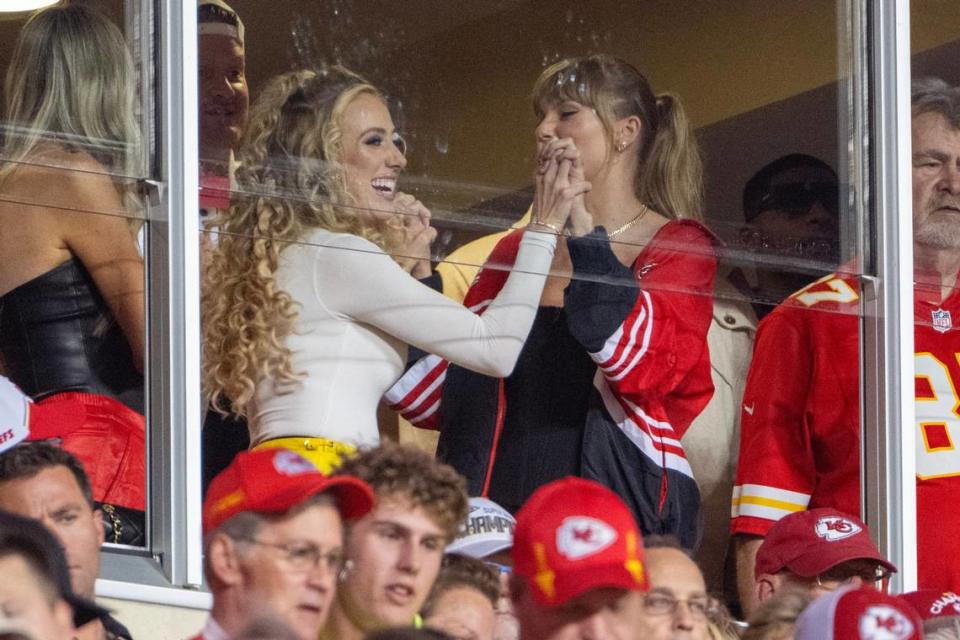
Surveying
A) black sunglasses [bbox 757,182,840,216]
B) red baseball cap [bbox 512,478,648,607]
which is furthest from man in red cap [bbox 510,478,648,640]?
black sunglasses [bbox 757,182,840,216]

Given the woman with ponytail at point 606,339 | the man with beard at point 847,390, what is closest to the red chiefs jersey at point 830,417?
the man with beard at point 847,390

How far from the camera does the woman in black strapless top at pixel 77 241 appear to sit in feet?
12.8

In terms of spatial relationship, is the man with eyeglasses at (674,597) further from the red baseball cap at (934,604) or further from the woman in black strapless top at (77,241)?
the woman in black strapless top at (77,241)

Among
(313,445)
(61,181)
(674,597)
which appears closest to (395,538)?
(674,597)

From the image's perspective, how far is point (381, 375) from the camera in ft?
13.8

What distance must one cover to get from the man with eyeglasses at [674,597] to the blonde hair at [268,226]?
91cm

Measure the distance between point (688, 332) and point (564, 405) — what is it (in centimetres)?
38

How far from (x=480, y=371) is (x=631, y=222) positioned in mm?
550

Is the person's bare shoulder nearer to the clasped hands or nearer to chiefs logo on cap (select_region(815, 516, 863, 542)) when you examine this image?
the clasped hands

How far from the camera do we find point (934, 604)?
4.13 m

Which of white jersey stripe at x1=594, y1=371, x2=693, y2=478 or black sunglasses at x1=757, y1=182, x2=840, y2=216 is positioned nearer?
white jersey stripe at x1=594, y1=371, x2=693, y2=478

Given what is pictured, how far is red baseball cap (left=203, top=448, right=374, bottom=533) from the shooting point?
9.39ft

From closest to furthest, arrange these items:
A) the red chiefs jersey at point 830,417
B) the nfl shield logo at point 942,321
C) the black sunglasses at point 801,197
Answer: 1. the red chiefs jersey at point 830,417
2. the black sunglasses at point 801,197
3. the nfl shield logo at point 942,321

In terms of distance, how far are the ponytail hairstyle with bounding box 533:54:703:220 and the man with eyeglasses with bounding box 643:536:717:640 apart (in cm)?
A: 126
